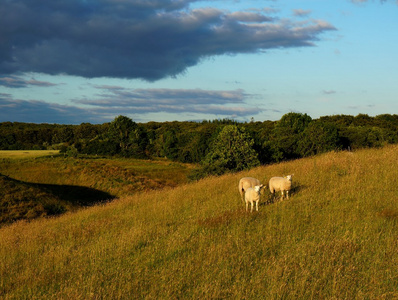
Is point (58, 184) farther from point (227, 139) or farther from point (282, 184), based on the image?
point (282, 184)

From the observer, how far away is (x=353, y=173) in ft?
52.4

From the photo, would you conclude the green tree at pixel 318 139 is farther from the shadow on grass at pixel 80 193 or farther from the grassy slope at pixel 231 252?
the grassy slope at pixel 231 252

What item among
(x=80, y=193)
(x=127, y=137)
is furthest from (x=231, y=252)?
(x=127, y=137)

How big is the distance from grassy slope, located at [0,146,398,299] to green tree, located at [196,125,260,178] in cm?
1907

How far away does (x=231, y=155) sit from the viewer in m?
35.3

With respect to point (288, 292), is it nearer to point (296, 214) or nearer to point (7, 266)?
point (296, 214)

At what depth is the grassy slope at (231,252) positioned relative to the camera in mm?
6668

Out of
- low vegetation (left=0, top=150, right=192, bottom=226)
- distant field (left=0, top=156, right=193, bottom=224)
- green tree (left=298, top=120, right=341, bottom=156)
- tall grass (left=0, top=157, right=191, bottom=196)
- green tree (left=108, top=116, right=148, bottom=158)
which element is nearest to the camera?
low vegetation (left=0, top=150, right=192, bottom=226)

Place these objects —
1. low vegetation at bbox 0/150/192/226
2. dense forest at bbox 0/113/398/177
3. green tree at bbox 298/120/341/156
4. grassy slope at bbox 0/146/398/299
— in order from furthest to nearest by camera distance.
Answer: green tree at bbox 298/120/341/156, low vegetation at bbox 0/150/192/226, dense forest at bbox 0/113/398/177, grassy slope at bbox 0/146/398/299

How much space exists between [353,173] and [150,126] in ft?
489

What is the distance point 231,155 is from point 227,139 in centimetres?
197

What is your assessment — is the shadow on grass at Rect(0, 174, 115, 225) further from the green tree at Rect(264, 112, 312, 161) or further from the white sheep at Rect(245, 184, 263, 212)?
the green tree at Rect(264, 112, 312, 161)

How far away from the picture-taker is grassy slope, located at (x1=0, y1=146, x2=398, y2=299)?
6.67 meters

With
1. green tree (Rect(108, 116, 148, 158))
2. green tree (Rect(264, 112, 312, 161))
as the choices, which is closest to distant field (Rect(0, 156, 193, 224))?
green tree (Rect(264, 112, 312, 161))
